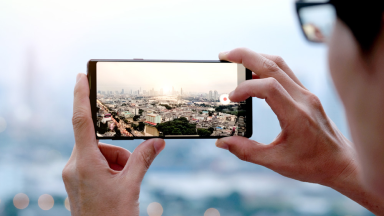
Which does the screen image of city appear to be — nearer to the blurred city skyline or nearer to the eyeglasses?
the blurred city skyline

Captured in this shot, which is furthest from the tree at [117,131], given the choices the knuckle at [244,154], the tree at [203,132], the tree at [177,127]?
the knuckle at [244,154]

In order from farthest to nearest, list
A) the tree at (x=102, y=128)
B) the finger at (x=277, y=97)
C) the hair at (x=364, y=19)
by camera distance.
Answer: the tree at (x=102, y=128)
the finger at (x=277, y=97)
the hair at (x=364, y=19)

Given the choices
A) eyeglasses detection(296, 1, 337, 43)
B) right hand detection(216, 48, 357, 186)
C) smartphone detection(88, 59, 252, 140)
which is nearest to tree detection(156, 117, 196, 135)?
smartphone detection(88, 59, 252, 140)

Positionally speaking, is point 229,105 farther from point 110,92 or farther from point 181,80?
point 110,92

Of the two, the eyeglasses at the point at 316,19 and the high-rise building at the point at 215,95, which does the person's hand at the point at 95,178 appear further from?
the eyeglasses at the point at 316,19

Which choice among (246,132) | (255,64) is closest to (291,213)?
(246,132)
